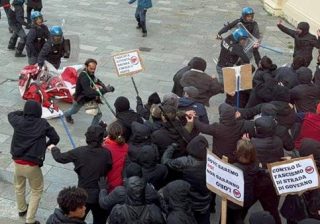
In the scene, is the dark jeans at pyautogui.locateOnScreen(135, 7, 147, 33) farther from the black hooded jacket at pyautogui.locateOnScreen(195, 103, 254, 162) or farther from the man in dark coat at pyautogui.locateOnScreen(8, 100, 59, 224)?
the man in dark coat at pyautogui.locateOnScreen(8, 100, 59, 224)

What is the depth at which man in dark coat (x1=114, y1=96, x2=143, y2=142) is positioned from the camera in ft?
20.8

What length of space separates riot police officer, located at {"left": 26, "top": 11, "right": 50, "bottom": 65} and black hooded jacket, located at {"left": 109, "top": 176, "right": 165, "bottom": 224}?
18.8 feet

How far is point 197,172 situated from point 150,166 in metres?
0.52

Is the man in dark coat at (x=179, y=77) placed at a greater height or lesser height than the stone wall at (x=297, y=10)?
greater

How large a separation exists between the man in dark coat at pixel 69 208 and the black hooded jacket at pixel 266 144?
2438 millimetres

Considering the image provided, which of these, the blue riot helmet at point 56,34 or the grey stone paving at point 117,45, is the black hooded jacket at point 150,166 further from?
the blue riot helmet at point 56,34

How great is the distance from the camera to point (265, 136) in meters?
5.71

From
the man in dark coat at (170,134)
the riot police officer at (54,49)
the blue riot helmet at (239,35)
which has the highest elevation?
the blue riot helmet at (239,35)

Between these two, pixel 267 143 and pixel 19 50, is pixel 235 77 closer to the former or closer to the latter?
pixel 267 143

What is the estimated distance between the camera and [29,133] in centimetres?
557

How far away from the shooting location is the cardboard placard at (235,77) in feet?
24.7

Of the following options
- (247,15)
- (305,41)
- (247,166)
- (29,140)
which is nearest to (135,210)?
(247,166)

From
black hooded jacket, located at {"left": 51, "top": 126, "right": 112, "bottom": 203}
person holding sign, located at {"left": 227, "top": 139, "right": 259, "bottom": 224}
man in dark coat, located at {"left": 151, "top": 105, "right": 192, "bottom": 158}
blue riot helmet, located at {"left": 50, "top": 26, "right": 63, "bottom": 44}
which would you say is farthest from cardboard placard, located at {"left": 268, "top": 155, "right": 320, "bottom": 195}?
blue riot helmet, located at {"left": 50, "top": 26, "right": 63, "bottom": 44}

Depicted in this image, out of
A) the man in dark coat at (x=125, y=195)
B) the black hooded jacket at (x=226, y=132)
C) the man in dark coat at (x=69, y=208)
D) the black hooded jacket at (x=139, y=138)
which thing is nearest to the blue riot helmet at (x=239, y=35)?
the black hooded jacket at (x=226, y=132)
